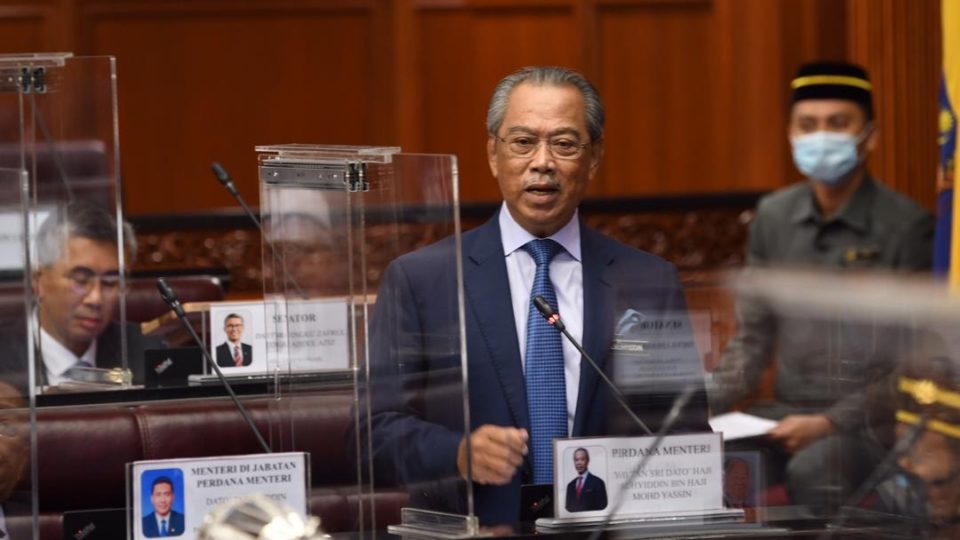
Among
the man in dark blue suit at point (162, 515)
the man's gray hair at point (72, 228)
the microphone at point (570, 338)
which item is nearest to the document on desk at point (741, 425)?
the microphone at point (570, 338)

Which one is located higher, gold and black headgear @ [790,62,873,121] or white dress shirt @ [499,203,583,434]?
gold and black headgear @ [790,62,873,121]

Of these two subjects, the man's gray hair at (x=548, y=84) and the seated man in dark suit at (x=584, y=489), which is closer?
the seated man in dark suit at (x=584, y=489)

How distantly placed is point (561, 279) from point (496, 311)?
0.16 m

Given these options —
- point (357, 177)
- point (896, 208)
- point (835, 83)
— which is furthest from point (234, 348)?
point (835, 83)

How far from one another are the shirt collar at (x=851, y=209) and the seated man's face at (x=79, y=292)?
218 centimetres

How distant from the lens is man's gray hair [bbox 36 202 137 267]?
409cm

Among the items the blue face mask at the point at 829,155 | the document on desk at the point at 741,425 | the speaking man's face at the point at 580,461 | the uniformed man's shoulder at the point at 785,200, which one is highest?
the blue face mask at the point at 829,155

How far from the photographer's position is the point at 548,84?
2896 millimetres

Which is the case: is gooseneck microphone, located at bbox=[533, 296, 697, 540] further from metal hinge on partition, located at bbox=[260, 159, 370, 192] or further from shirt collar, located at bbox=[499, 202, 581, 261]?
metal hinge on partition, located at bbox=[260, 159, 370, 192]

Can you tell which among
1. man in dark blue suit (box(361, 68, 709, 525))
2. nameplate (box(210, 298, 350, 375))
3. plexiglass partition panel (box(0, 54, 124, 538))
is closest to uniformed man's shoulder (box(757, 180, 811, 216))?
plexiglass partition panel (box(0, 54, 124, 538))

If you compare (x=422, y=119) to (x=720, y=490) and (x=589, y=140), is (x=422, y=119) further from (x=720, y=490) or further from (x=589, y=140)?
(x=720, y=490)

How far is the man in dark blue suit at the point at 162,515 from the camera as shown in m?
2.39

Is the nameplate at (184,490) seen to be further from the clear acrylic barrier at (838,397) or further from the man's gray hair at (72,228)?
the man's gray hair at (72,228)

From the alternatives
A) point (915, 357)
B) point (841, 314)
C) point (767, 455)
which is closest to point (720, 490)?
point (767, 455)
